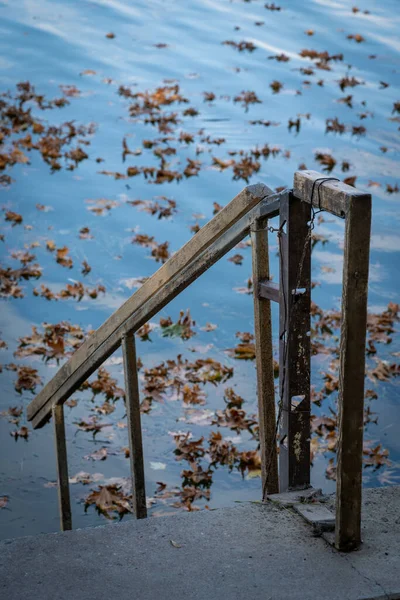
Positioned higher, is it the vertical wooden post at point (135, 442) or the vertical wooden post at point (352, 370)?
the vertical wooden post at point (352, 370)

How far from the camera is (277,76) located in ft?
39.8

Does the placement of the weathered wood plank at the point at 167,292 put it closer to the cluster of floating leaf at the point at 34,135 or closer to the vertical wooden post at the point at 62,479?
the vertical wooden post at the point at 62,479

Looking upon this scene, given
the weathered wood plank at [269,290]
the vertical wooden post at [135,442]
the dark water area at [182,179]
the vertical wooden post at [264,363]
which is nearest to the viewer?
Result: the weathered wood plank at [269,290]

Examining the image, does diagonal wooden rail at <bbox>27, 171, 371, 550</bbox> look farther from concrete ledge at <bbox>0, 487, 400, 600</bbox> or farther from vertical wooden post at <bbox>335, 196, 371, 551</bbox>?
concrete ledge at <bbox>0, 487, 400, 600</bbox>

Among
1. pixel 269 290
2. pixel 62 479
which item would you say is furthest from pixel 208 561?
pixel 62 479

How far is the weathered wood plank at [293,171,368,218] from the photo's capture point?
2.14 m

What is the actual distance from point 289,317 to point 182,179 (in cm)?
689

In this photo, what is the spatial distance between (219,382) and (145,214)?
319 cm

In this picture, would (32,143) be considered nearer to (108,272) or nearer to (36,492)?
(108,272)

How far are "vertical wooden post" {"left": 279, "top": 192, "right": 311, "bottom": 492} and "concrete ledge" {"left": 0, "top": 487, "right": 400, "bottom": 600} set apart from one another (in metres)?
0.19

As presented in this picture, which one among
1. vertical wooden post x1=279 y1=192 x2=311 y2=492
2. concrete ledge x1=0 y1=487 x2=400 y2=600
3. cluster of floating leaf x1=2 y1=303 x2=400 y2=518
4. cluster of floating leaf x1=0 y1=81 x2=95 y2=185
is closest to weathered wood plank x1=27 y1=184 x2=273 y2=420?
vertical wooden post x1=279 y1=192 x2=311 y2=492

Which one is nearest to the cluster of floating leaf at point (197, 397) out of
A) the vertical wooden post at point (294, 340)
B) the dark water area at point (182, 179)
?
the dark water area at point (182, 179)

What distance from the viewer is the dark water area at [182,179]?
16.7 ft

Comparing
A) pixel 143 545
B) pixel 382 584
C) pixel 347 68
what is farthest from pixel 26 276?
pixel 347 68
